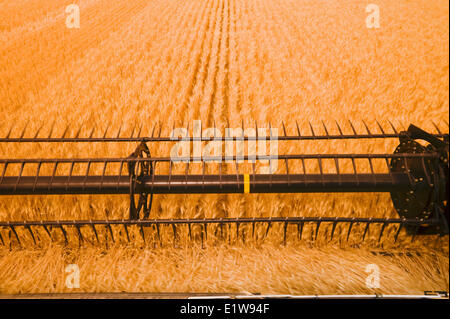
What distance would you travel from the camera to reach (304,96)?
2.27 m

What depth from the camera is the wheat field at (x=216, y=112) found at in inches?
46.2

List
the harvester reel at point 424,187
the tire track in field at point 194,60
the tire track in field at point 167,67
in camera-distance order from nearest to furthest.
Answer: the harvester reel at point 424,187
the tire track in field at point 167,67
the tire track in field at point 194,60

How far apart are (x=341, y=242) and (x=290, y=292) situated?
384 millimetres

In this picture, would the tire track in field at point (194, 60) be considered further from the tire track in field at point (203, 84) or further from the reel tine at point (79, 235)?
the reel tine at point (79, 235)

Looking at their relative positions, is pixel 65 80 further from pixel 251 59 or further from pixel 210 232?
pixel 210 232

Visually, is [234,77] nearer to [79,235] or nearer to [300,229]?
[300,229]

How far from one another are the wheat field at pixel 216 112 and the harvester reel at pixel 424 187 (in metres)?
0.12

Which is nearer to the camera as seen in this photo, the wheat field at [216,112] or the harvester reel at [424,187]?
the harvester reel at [424,187]

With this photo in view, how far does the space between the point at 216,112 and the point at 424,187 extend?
1.48 metres

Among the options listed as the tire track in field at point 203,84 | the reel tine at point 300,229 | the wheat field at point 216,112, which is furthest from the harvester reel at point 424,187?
the tire track in field at point 203,84

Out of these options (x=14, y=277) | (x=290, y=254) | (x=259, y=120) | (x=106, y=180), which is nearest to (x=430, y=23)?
(x=259, y=120)

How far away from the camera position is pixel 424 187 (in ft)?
3.49

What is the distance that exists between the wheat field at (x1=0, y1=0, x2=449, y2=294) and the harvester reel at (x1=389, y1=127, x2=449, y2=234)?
0.39 feet

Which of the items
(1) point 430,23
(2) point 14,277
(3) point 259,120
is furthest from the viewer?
(1) point 430,23
